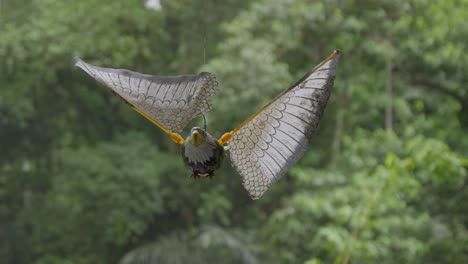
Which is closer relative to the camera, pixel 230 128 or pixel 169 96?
pixel 169 96

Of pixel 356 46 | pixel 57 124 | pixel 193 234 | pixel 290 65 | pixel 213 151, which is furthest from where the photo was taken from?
pixel 57 124

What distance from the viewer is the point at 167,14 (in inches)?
209

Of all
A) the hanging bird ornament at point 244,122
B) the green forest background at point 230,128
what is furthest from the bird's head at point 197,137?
the green forest background at point 230,128

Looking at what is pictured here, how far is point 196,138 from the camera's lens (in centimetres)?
64

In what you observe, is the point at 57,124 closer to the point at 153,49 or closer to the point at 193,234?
the point at 153,49

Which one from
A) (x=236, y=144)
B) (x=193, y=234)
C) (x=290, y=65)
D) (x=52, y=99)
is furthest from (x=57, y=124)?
(x=236, y=144)

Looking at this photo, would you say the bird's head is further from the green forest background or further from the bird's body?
the green forest background

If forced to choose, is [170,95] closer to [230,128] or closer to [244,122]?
[244,122]

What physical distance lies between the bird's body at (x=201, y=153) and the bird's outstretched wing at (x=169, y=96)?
25 millimetres

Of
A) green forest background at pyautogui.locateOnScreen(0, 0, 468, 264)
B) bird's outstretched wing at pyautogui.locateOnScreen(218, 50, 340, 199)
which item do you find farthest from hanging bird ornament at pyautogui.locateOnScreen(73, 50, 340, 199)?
green forest background at pyautogui.locateOnScreen(0, 0, 468, 264)

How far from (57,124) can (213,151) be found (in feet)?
16.4

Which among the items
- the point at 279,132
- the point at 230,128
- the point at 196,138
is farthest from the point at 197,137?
the point at 230,128

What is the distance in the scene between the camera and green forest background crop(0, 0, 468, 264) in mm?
3143

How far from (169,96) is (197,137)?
53mm
